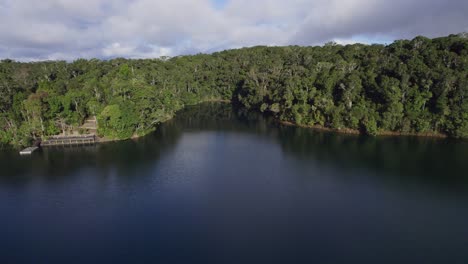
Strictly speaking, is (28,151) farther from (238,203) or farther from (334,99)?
(334,99)

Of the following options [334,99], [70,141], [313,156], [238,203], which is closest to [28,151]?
[70,141]

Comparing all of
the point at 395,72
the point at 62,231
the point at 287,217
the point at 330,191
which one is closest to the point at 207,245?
the point at 287,217

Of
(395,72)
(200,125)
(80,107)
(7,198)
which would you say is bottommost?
(7,198)

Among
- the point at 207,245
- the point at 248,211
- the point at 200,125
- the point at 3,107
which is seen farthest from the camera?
the point at 200,125

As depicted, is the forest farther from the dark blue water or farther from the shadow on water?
the dark blue water

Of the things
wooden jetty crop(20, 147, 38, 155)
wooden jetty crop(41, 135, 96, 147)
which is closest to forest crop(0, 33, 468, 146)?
wooden jetty crop(41, 135, 96, 147)

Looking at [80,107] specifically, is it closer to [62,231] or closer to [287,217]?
[62,231]

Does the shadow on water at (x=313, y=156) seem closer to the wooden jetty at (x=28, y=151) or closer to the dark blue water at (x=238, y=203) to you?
the dark blue water at (x=238, y=203)
